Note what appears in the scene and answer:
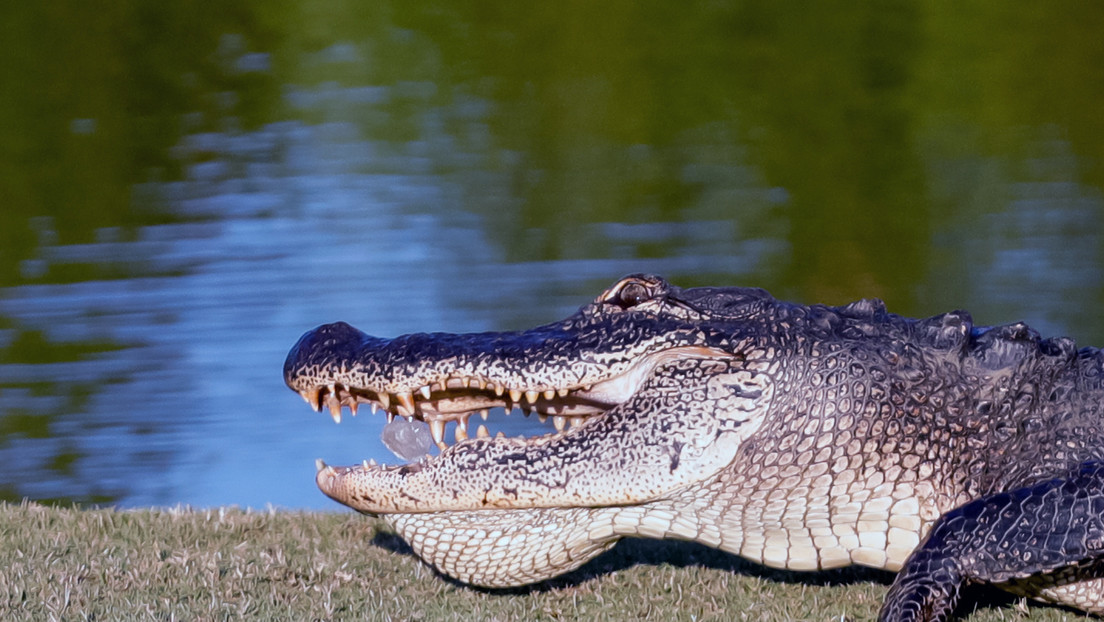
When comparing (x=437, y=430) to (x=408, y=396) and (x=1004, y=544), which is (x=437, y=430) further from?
(x=1004, y=544)

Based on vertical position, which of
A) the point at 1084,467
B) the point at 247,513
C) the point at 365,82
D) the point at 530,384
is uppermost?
the point at 365,82

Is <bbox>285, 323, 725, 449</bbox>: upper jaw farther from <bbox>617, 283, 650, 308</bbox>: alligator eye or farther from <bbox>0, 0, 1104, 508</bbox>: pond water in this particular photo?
<bbox>0, 0, 1104, 508</bbox>: pond water

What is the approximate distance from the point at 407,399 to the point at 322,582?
2.08 feet

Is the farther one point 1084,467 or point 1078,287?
point 1078,287

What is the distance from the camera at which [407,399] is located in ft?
10.7

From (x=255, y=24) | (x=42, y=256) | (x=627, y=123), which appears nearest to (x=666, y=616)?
(x=42, y=256)

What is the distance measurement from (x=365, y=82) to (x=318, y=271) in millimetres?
6595

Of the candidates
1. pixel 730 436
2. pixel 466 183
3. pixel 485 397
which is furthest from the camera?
pixel 466 183

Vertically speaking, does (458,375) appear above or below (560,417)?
above

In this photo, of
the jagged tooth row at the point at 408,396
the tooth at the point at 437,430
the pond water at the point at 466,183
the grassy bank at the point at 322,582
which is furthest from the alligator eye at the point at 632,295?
the pond water at the point at 466,183

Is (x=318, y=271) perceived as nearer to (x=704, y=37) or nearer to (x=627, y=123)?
(x=627, y=123)

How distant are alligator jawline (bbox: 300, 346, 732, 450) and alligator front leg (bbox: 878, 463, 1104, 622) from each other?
0.70 metres

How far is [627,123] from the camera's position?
40.4ft

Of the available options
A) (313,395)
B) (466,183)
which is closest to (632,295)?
(313,395)
